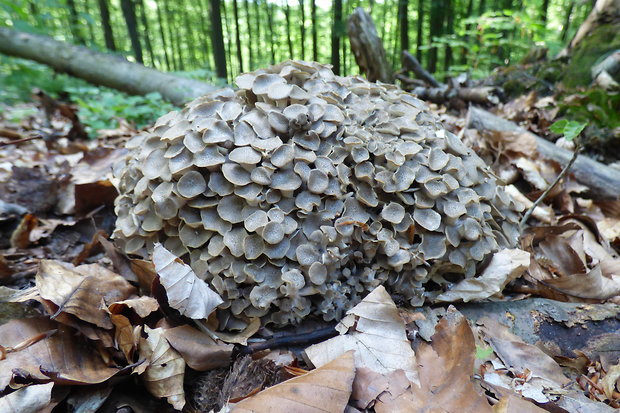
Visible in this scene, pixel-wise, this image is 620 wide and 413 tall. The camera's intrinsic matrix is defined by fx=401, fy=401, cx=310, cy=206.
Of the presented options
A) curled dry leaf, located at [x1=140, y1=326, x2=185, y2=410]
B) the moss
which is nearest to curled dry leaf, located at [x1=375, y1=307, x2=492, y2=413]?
curled dry leaf, located at [x1=140, y1=326, x2=185, y2=410]

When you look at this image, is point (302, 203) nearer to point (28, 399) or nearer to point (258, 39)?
point (28, 399)

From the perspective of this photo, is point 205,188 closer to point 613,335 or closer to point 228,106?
point 228,106

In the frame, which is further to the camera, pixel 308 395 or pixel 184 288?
pixel 184 288

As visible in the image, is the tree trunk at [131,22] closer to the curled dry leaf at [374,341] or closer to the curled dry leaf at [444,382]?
the curled dry leaf at [374,341]

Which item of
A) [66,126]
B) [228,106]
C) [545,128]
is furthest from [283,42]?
[228,106]

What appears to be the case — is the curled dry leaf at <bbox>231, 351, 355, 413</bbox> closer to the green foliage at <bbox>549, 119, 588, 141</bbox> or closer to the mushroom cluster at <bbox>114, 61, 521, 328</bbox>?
the mushroom cluster at <bbox>114, 61, 521, 328</bbox>

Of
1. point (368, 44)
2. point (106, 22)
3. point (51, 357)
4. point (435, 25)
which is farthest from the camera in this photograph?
point (435, 25)

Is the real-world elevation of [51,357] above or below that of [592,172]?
above

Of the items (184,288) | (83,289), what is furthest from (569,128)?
(83,289)
